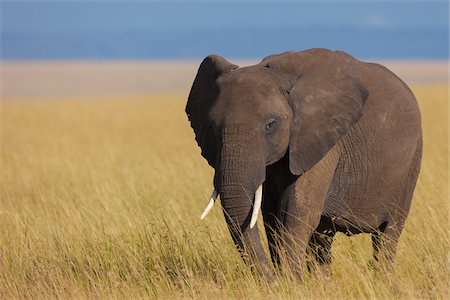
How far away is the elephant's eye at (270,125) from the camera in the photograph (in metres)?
6.51

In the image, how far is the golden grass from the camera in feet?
Result: 23.3

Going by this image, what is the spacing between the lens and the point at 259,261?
6.77 metres

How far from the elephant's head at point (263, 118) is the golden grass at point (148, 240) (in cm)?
72

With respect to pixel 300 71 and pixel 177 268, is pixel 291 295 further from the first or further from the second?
pixel 300 71

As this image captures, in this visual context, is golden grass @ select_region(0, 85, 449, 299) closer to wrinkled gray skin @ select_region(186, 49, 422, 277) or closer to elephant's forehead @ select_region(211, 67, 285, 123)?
wrinkled gray skin @ select_region(186, 49, 422, 277)

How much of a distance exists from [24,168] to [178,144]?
18.0 feet

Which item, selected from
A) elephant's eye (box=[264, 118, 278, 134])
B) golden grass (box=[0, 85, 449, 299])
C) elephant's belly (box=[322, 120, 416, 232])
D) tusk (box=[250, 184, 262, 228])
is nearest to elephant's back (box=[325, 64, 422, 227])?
elephant's belly (box=[322, 120, 416, 232])

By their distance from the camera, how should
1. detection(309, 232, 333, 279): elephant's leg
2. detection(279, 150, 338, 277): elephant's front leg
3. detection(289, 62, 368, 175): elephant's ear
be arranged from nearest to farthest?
detection(289, 62, 368, 175): elephant's ear
detection(279, 150, 338, 277): elephant's front leg
detection(309, 232, 333, 279): elephant's leg

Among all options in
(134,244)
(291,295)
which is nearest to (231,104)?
(291,295)

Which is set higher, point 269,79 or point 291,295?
point 269,79

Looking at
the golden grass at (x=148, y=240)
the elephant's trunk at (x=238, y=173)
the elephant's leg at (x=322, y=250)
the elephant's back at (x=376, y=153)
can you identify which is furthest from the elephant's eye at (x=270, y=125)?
the elephant's leg at (x=322, y=250)

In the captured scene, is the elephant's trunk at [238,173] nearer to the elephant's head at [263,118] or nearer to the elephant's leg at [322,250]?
the elephant's head at [263,118]

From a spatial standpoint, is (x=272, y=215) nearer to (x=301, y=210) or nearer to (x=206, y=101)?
(x=301, y=210)

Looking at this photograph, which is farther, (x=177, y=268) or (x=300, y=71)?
(x=177, y=268)
